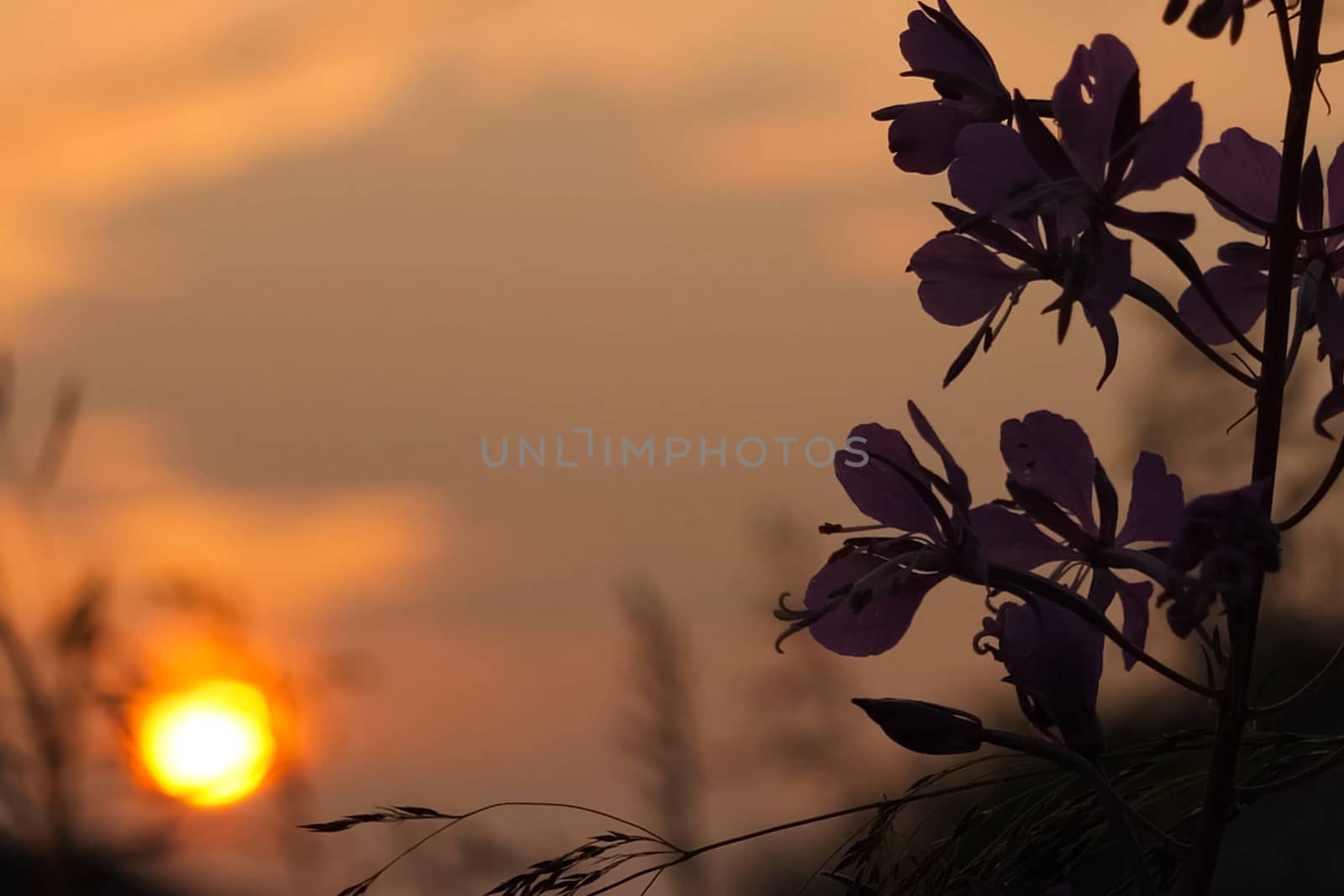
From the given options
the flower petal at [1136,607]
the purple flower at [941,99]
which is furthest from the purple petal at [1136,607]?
the purple flower at [941,99]

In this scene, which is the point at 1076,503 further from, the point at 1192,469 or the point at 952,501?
the point at 1192,469

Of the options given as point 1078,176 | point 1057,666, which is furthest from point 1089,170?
point 1057,666

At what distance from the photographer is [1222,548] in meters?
0.56

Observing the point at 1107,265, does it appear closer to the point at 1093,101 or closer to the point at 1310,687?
the point at 1093,101

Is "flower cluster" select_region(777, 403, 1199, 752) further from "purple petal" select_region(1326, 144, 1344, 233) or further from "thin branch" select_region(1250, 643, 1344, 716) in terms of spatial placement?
"purple petal" select_region(1326, 144, 1344, 233)

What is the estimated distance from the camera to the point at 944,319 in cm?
78

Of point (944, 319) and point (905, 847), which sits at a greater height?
point (944, 319)

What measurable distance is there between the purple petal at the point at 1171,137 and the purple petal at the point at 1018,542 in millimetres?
180

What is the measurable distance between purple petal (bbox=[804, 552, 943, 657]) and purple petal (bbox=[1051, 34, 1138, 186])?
0.20 m

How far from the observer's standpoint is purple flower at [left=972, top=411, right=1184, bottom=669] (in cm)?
72

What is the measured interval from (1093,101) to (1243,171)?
158 millimetres

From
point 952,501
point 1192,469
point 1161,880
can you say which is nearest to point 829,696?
point 1192,469

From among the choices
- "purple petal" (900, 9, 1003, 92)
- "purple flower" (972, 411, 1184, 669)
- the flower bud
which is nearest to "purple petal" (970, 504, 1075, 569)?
"purple flower" (972, 411, 1184, 669)

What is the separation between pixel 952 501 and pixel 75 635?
103 cm
